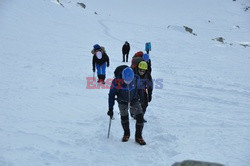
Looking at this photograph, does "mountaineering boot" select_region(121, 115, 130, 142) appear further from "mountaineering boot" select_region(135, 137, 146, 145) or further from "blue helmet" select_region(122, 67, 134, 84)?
Result: "blue helmet" select_region(122, 67, 134, 84)

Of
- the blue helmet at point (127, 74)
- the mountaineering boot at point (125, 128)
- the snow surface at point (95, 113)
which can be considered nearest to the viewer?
the blue helmet at point (127, 74)

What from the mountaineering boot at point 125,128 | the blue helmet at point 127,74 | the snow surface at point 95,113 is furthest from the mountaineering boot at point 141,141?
the blue helmet at point 127,74

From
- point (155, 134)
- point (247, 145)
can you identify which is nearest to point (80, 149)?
point (155, 134)

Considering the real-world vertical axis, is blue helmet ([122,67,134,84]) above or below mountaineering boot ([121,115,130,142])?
above

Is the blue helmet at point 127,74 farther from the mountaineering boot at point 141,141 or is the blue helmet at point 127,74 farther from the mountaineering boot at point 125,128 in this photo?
the mountaineering boot at point 141,141

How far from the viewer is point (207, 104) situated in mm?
9602

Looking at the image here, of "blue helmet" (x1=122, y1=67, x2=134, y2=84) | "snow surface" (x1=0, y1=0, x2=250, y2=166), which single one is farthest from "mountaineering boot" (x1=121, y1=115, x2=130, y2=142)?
"blue helmet" (x1=122, y1=67, x2=134, y2=84)

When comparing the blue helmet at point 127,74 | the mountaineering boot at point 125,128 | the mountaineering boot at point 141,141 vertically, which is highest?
the blue helmet at point 127,74

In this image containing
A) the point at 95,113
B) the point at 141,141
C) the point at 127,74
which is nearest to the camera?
the point at 127,74

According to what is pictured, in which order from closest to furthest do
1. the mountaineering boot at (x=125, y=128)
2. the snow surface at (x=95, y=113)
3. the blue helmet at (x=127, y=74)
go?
the blue helmet at (x=127, y=74) → the snow surface at (x=95, y=113) → the mountaineering boot at (x=125, y=128)

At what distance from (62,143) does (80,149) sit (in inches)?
16.1

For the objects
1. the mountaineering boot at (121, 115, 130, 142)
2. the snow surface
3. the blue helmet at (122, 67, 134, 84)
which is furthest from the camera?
the mountaineering boot at (121, 115, 130, 142)

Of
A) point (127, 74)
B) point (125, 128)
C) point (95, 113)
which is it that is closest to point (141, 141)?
point (125, 128)

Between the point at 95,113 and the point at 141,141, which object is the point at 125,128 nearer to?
the point at 141,141
